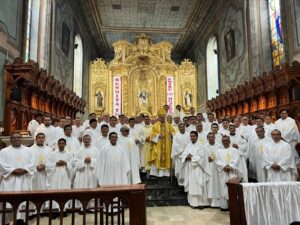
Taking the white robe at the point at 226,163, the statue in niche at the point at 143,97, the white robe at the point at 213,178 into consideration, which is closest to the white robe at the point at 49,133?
the white robe at the point at 213,178

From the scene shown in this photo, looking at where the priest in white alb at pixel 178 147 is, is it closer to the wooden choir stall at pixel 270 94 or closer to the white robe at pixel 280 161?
the white robe at pixel 280 161

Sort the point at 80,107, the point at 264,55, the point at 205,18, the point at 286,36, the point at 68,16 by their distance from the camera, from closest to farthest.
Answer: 1. the point at 286,36
2. the point at 264,55
3. the point at 68,16
4. the point at 80,107
5. the point at 205,18

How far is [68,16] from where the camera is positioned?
1291 cm

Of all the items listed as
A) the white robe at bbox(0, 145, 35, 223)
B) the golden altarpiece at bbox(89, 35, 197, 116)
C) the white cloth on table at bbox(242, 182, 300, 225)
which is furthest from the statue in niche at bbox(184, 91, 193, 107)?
the white cloth on table at bbox(242, 182, 300, 225)

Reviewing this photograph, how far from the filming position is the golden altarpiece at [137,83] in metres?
16.9

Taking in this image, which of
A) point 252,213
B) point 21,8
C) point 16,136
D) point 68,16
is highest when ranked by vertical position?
point 68,16

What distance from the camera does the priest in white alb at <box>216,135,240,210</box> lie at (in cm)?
569

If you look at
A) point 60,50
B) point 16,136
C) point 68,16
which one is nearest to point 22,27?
point 60,50

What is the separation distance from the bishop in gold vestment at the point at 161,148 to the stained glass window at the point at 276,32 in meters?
4.65

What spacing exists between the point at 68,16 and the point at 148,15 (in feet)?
17.2

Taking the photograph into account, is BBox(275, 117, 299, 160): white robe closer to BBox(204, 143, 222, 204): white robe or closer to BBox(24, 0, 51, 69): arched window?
BBox(204, 143, 222, 204): white robe

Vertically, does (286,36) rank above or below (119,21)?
below

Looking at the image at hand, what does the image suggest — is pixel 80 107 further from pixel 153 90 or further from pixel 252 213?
pixel 252 213

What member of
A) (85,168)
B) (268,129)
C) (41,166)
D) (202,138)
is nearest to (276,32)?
(268,129)
